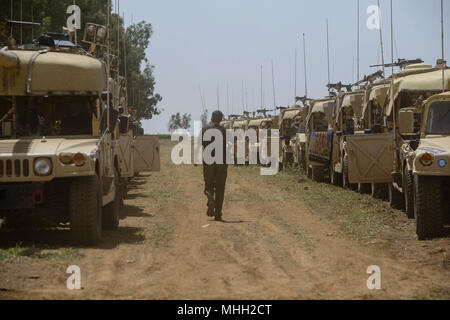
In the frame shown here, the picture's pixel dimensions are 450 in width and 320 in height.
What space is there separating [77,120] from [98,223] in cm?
184

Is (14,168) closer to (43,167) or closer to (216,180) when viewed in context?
(43,167)

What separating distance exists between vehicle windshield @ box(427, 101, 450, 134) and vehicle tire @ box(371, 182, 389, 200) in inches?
195

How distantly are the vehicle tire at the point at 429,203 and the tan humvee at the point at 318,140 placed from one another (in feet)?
33.2

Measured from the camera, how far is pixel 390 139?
15016 mm

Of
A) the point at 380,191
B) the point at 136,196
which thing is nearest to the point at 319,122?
the point at 136,196

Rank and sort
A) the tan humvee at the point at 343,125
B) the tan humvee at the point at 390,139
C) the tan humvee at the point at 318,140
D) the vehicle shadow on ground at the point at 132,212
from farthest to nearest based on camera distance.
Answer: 1. the tan humvee at the point at 318,140
2. the tan humvee at the point at 343,125
3. the vehicle shadow on ground at the point at 132,212
4. the tan humvee at the point at 390,139

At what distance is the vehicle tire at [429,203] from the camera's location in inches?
401

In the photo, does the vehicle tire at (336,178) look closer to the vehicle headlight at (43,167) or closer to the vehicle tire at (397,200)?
the vehicle tire at (397,200)

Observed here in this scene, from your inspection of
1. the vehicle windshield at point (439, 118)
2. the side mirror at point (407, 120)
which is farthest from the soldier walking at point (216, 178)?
the vehicle windshield at point (439, 118)

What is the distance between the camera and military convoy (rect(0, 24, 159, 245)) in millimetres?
9438

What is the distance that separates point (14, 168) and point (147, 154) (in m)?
9.43
